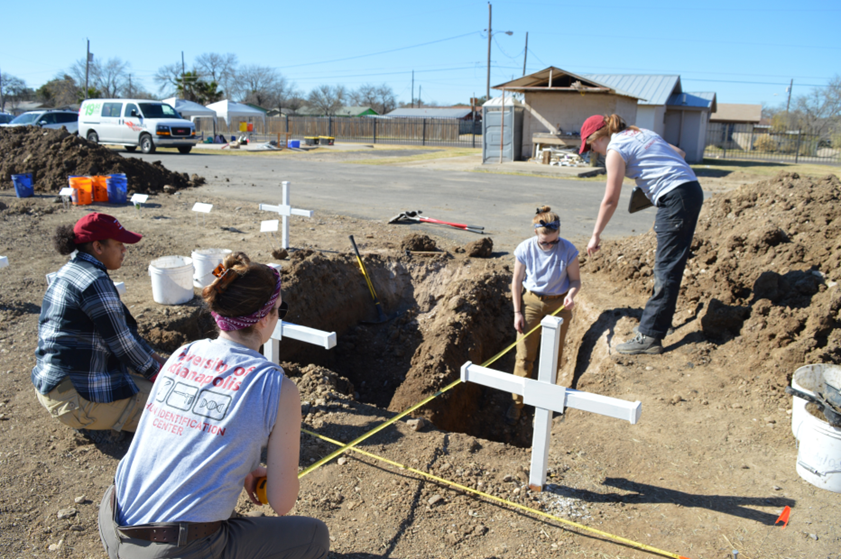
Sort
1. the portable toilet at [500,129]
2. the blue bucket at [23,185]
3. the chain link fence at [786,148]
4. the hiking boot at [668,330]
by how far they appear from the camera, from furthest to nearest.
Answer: the chain link fence at [786,148] < the portable toilet at [500,129] < the blue bucket at [23,185] < the hiking boot at [668,330]

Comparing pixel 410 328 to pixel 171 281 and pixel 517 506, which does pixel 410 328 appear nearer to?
pixel 171 281

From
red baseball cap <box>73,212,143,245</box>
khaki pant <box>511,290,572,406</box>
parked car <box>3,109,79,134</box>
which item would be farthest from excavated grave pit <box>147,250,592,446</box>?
parked car <box>3,109,79,134</box>

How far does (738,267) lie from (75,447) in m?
5.59

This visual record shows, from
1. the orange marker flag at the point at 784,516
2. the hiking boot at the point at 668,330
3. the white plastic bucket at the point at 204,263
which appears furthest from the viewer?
the white plastic bucket at the point at 204,263

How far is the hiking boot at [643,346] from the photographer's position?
5102 millimetres

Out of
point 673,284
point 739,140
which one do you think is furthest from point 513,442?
point 739,140

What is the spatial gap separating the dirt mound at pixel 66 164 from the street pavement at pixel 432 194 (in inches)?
43.8

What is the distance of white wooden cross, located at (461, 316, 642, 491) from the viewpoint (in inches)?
119

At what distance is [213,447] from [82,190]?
37.1 ft

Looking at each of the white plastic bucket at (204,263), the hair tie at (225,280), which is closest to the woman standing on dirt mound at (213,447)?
the hair tie at (225,280)

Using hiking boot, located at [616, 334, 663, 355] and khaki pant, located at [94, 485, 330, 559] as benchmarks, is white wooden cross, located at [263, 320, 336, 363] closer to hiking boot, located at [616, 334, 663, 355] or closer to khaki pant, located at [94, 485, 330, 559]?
khaki pant, located at [94, 485, 330, 559]

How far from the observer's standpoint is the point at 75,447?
3.63 m

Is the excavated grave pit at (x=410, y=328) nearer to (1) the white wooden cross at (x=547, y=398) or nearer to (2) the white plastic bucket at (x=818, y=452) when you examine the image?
(1) the white wooden cross at (x=547, y=398)

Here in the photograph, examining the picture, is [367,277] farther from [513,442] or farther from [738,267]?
[738,267]
